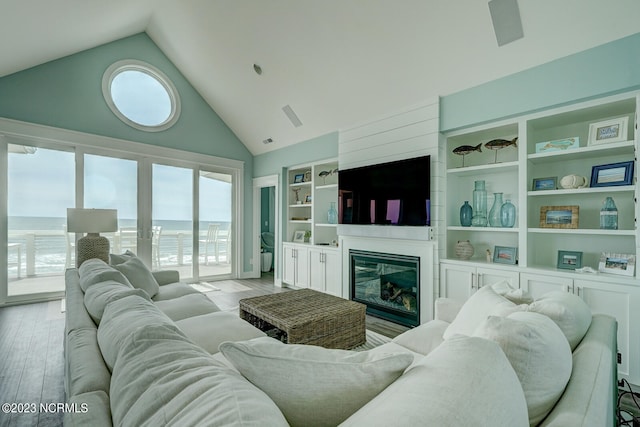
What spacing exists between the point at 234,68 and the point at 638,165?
4606 millimetres

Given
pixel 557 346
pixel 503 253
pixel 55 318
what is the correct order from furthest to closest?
pixel 55 318, pixel 503 253, pixel 557 346

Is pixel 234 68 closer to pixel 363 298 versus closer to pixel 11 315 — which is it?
pixel 363 298

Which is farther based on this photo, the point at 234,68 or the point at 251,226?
the point at 251,226

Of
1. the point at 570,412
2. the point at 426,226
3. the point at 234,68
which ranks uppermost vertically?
the point at 234,68

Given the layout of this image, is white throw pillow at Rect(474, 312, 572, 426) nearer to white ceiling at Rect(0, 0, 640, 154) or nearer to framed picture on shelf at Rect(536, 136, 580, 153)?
framed picture on shelf at Rect(536, 136, 580, 153)

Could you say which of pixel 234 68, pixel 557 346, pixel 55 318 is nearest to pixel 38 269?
pixel 55 318

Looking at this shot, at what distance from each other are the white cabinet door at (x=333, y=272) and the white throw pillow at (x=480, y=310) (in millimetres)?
2788

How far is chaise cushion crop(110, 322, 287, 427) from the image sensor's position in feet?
1.82

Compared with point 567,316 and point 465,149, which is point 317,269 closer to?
point 465,149

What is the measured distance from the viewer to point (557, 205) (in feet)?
9.45

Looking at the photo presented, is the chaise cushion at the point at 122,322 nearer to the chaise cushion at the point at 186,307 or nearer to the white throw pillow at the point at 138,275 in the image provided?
the chaise cushion at the point at 186,307

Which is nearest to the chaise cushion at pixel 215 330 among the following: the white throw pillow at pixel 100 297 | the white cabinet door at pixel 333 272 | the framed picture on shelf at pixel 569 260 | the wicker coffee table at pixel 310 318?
the wicker coffee table at pixel 310 318

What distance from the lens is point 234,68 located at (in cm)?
442

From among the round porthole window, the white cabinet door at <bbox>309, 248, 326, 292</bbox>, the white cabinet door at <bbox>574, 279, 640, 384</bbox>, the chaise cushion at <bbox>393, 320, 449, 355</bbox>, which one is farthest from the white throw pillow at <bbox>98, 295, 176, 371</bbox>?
the round porthole window
